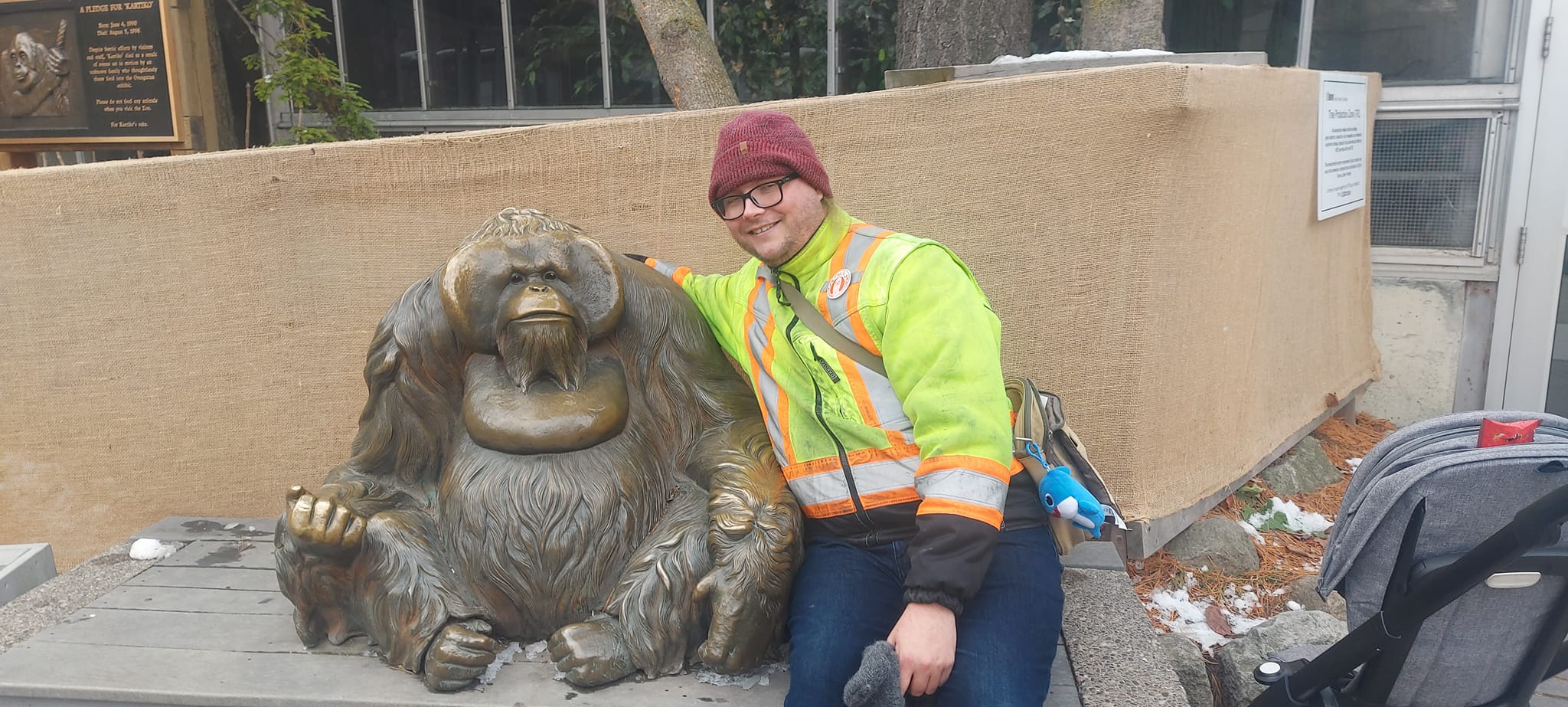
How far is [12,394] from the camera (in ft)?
11.7

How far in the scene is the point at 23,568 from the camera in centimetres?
310

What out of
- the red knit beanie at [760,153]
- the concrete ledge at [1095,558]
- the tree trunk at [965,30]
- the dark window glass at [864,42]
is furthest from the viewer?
the dark window glass at [864,42]

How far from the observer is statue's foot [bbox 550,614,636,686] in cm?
212

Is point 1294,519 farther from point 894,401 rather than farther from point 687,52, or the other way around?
point 687,52

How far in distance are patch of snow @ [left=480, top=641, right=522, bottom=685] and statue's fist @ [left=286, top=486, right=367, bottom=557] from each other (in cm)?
40

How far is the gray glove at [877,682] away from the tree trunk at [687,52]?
2.71 m

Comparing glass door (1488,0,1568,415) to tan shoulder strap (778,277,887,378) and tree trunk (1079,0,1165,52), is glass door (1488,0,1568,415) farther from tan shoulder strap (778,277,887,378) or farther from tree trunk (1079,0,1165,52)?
tan shoulder strap (778,277,887,378)

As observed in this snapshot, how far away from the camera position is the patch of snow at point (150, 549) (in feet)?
10.1

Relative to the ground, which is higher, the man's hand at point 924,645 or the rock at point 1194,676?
the man's hand at point 924,645

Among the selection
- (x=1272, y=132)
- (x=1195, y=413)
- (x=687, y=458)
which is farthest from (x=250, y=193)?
(x=1272, y=132)

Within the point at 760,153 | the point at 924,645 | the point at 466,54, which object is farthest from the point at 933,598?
the point at 466,54

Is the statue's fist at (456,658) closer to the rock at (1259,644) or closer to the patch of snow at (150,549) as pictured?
the patch of snow at (150,549)

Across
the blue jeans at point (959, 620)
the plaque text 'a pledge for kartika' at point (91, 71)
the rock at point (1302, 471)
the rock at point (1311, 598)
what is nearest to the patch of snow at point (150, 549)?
the blue jeans at point (959, 620)

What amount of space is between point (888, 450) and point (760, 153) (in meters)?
0.65
